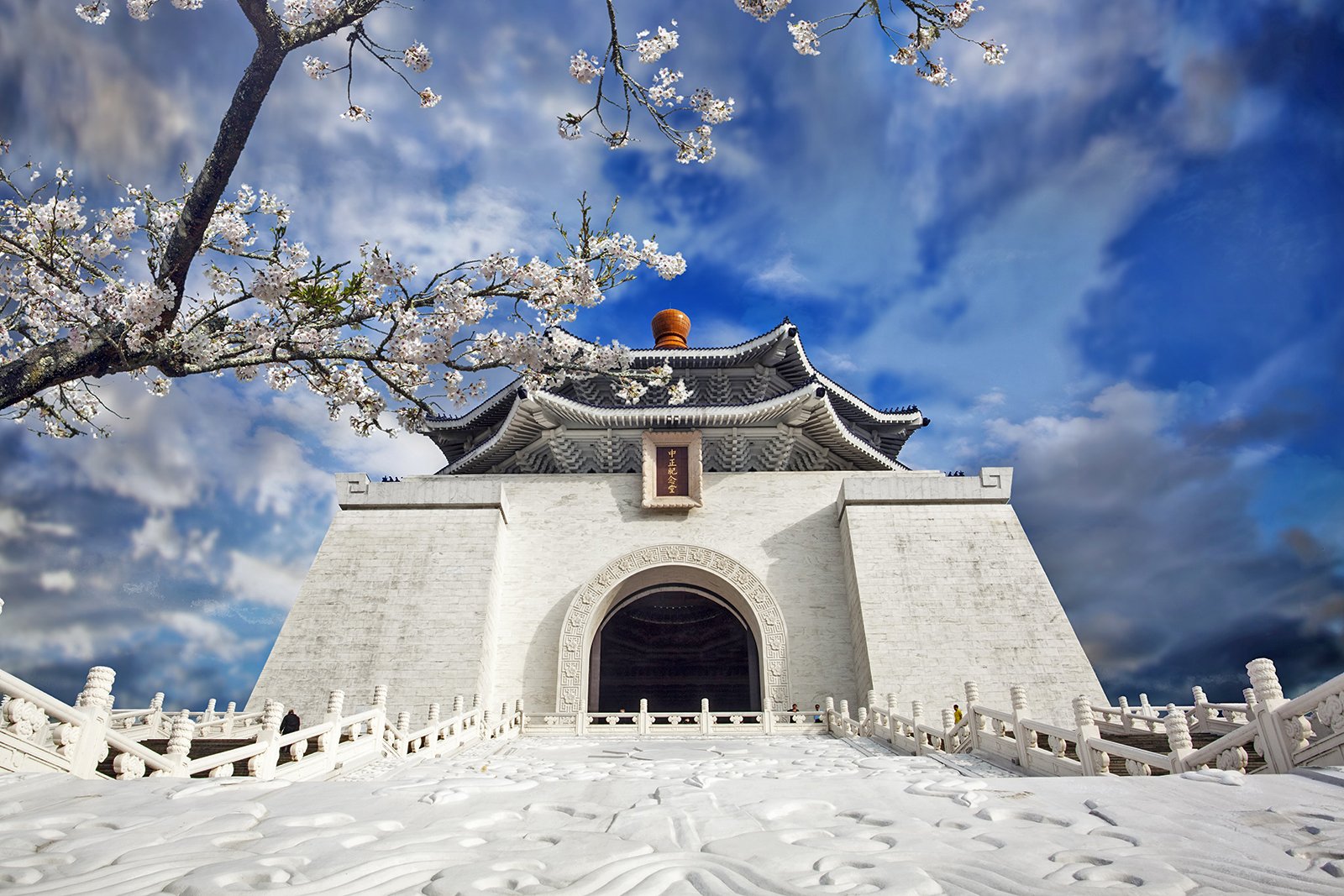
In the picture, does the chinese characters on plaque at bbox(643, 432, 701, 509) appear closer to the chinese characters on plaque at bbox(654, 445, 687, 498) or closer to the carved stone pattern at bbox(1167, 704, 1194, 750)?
the chinese characters on plaque at bbox(654, 445, 687, 498)

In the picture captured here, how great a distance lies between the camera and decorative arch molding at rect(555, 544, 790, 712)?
14742 mm

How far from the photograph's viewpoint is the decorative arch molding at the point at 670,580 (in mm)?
14742

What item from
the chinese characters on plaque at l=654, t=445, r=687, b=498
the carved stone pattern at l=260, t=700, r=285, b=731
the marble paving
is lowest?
the marble paving

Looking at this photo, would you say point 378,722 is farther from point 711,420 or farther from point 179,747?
point 711,420

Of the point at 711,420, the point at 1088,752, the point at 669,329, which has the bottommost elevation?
the point at 1088,752

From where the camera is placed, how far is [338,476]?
16.6m

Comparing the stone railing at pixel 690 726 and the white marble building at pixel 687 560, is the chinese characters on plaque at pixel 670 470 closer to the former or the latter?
the white marble building at pixel 687 560

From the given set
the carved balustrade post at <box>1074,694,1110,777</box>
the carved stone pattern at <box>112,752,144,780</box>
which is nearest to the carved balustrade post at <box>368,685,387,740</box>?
the carved stone pattern at <box>112,752,144,780</box>

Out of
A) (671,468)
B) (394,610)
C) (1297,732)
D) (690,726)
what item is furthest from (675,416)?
(1297,732)

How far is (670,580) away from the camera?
16.8 metres

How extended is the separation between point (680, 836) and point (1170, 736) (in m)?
4.83

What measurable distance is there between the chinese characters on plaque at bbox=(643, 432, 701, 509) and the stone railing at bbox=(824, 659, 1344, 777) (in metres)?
6.59

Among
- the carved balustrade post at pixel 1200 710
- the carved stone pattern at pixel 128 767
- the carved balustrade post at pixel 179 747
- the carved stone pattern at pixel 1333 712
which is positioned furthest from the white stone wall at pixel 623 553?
the carved stone pattern at pixel 1333 712

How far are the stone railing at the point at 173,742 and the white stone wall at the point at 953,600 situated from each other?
8126 mm
